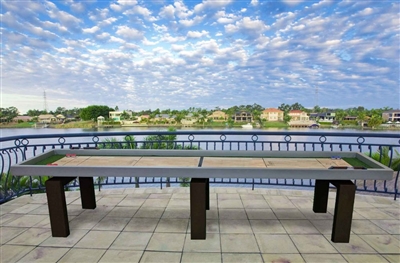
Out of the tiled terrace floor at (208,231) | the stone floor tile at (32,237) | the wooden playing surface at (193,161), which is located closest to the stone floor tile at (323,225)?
the tiled terrace floor at (208,231)

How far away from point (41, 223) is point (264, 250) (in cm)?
258

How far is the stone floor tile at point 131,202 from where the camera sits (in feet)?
9.49

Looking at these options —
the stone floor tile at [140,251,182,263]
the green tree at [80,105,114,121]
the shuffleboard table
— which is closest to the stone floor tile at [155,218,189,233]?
the shuffleboard table

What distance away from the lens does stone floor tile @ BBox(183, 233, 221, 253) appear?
187 centimetres

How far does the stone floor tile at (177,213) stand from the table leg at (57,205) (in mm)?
1083

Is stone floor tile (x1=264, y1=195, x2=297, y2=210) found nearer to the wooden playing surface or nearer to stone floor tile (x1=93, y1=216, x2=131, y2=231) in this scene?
A: the wooden playing surface

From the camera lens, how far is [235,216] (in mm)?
2520

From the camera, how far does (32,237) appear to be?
83.4 inches

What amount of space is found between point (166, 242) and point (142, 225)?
0.48 m

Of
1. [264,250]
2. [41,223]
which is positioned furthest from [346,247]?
[41,223]

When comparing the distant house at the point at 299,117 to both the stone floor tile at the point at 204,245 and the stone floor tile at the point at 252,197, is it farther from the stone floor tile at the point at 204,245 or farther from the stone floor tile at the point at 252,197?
the stone floor tile at the point at 204,245

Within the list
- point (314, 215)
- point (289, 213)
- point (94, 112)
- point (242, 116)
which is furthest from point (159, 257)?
point (94, 112)

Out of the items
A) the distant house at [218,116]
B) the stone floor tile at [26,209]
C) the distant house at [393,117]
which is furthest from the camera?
the distant house at [218,116]

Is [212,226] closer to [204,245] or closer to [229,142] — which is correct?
[204,245]
